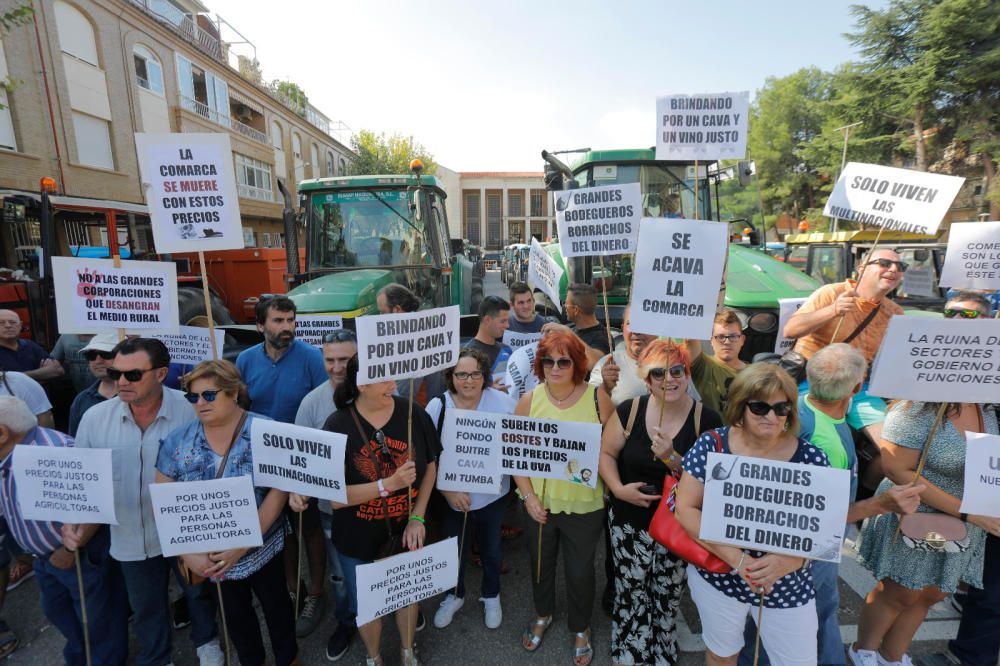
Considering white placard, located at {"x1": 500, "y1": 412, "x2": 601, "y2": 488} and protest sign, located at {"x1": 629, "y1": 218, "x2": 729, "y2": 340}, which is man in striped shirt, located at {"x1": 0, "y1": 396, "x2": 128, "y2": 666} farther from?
protest sign, located at {"x1": 629, "y1": 218, "x2": 729, "y2": 340}

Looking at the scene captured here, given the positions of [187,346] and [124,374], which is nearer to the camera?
[124,374]

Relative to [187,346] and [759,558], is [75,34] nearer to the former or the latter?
[187,346]

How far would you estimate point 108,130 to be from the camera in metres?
15.6


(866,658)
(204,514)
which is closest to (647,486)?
(866,658)

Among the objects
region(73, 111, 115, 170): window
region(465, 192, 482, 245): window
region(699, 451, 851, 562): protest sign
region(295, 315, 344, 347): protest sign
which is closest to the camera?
region(699, 451, 851, 562): protest sign

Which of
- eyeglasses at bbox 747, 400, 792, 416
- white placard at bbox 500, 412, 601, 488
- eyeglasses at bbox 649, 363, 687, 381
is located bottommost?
white placard at bbox 500, 412, 601, 488

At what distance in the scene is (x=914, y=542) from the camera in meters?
2.26

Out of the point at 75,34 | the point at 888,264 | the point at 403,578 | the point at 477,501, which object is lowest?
the point at 403,578

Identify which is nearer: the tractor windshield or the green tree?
the tractor windshield

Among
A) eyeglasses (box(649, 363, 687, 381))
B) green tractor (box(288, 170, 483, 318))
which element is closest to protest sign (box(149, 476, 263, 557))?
eyeglasses (box(649, 363, 687, 381))

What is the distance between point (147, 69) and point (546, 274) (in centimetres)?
2117

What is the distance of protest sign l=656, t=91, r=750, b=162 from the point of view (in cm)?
346

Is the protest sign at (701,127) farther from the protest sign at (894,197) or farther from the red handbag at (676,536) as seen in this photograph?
the red handbag at (676,536)

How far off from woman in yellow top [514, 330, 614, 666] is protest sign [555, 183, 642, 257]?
1.35m
